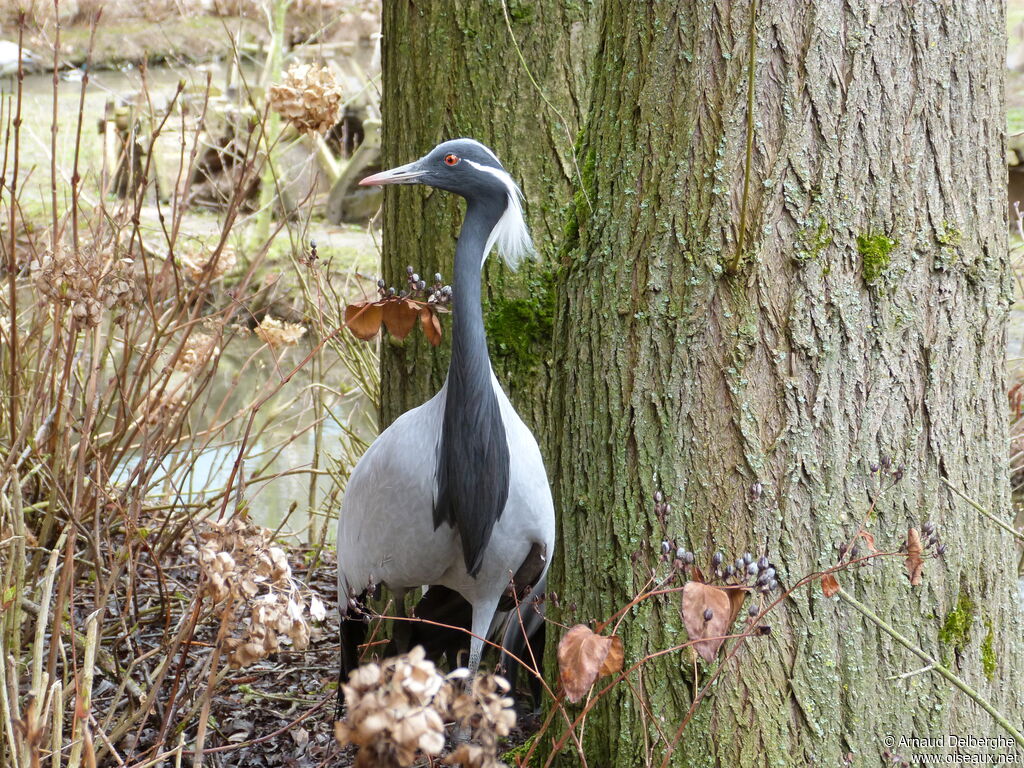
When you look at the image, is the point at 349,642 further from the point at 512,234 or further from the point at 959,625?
the point at 959,625

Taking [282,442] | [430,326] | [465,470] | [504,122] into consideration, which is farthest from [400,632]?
[282,442]

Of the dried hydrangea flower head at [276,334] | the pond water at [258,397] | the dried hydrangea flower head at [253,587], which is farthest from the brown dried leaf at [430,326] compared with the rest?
the dried hydrangea flower head at [276,334]

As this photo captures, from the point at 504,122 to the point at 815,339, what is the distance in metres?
1.51

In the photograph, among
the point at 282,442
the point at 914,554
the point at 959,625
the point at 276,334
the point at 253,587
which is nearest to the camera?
the point at 253,587

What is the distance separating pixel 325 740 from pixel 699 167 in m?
2.05

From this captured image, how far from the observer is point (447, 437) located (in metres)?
2.62

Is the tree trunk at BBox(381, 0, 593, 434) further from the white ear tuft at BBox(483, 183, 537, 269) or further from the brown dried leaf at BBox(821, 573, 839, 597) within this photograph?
the brown dried leaf at BBox(821, 573, 839, 597)

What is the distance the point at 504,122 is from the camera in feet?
10.5

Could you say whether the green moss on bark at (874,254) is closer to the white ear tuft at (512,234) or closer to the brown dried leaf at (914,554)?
the brown dried leaf at (914,554)

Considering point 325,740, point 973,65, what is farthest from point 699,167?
point 325,740

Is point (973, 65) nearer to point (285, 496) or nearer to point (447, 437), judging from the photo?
point (447, 437)

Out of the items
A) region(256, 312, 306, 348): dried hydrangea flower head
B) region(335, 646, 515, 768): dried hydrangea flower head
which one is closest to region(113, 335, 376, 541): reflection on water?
region(256, 312, 306, 348): dried hydrangea flower head

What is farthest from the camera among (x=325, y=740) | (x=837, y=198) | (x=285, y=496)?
(x=285, y=496)

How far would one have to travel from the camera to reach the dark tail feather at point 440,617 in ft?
10.5
